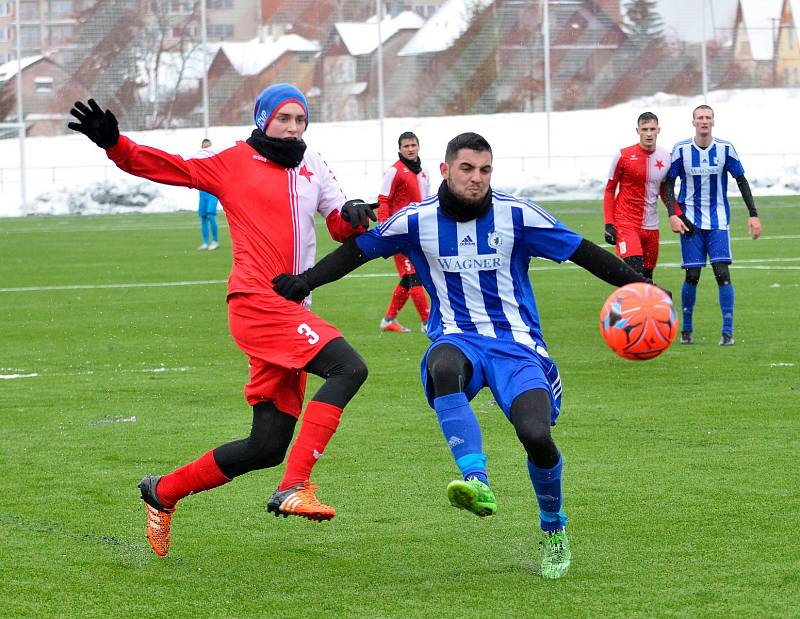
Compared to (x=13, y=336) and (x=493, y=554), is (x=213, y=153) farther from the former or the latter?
(x=13, y=336)

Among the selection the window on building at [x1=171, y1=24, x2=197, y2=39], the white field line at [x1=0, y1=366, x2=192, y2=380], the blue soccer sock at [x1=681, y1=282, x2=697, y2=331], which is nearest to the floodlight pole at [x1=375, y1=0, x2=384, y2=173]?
the window on building at [x1=171, y1=24, x2=197, y2=39]

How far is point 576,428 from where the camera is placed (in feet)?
28.9

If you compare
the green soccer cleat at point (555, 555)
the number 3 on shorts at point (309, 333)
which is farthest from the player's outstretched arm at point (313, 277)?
the green soccer cleat at point (555, 555)

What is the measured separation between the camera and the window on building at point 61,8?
4834cm

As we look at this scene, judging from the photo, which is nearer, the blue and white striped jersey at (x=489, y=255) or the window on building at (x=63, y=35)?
the blue and white striped jersey at (x=489, y=255)

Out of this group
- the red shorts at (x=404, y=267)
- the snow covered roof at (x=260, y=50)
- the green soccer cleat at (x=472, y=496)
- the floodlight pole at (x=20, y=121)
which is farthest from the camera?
the snow covered roof at (x=260, y=50)

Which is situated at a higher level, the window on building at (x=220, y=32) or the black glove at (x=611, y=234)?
the window on building at (x=220, y=32)

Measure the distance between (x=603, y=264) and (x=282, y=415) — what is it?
1533 millimetres

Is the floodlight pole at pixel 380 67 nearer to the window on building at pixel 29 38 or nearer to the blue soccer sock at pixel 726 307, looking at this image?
the window on building at pixel 29 38

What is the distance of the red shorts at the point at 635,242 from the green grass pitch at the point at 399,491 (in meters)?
0.97

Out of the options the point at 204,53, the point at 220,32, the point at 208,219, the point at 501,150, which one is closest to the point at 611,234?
the point at 208,219

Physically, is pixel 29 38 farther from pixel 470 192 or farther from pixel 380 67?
pixel 470 192

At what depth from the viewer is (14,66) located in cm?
4822

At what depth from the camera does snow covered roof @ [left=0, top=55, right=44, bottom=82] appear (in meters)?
48.0
